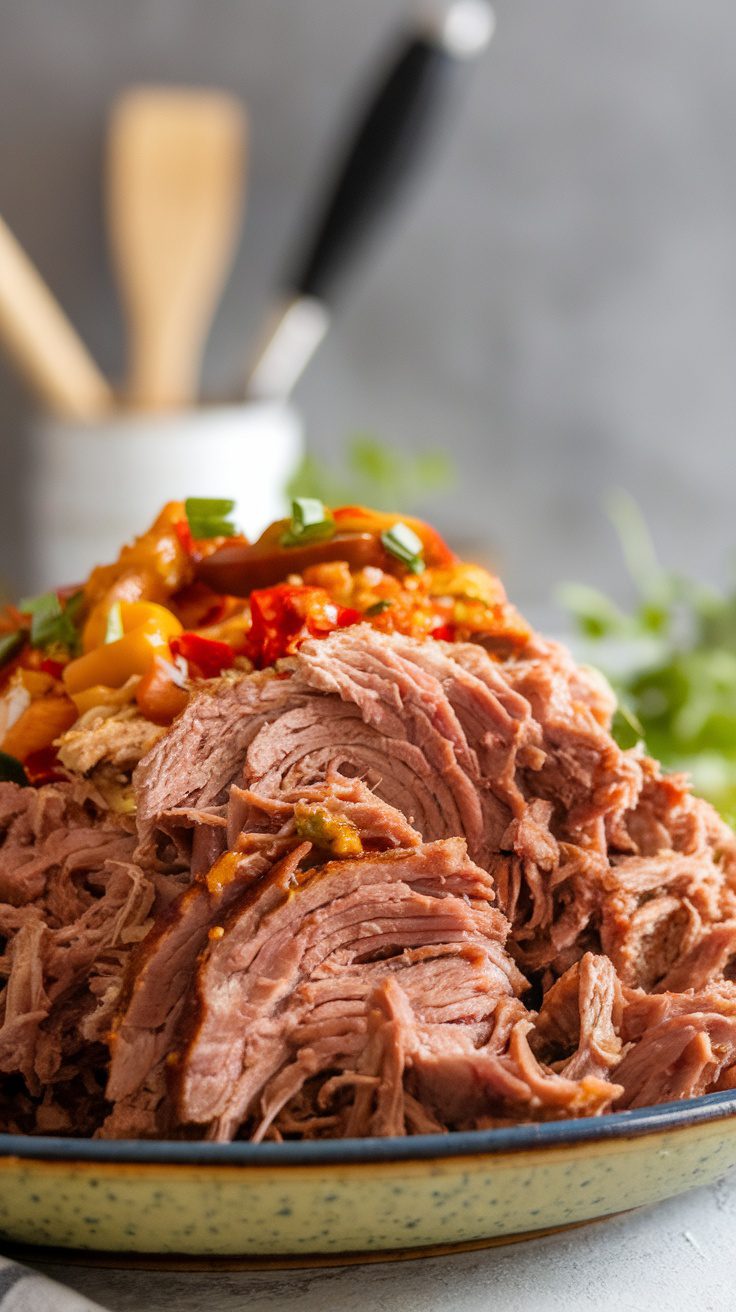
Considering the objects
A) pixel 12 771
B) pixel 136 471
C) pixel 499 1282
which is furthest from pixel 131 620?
pixel 136 471

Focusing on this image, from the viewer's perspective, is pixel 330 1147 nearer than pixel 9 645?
Yes

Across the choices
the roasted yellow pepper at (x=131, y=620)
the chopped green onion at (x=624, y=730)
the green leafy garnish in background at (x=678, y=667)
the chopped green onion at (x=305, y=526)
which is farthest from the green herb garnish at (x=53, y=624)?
A: the green leafy garnish in background at (x=678, y=667)

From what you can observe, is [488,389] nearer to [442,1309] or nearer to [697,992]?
[697,992]

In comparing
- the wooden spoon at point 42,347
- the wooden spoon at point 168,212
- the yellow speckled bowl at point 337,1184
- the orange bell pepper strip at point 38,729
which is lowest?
the yellow speckled bowl at point 337,1184

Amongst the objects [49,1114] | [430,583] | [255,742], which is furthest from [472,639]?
[49,1114]

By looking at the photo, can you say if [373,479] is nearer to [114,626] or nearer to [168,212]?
[168,212]

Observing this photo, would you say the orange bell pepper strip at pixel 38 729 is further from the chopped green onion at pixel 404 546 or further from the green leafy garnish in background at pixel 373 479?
the green leafy garnish in background at pixel 373 479
